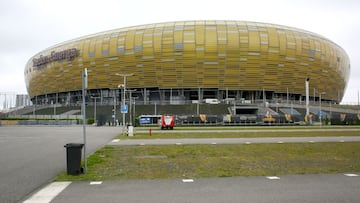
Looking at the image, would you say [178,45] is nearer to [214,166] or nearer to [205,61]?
[205,61]

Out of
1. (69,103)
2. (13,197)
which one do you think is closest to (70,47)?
(69,103)

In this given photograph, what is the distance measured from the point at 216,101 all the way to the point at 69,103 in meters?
43.0

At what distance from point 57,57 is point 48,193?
87357 millimetres

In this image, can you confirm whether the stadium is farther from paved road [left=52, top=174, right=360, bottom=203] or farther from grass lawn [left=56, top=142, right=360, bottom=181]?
paved road [left=52, top=174, right=360, bottom=203]

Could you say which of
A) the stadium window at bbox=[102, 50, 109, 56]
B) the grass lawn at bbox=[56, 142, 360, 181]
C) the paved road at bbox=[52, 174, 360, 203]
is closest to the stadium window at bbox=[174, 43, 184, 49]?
the stadium window at bbox=[102, 50, 109, 56]

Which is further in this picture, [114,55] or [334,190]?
[114,55]

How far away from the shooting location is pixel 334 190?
6586 millimetres

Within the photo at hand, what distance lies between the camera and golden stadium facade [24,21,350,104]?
72438 millimetres

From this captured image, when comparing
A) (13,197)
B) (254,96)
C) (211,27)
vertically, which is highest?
(211,27)

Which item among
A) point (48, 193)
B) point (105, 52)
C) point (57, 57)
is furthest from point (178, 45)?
point (48, 193)

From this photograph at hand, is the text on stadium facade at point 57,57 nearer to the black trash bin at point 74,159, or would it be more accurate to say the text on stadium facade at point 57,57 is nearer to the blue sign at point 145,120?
the blue sign at point 145,120

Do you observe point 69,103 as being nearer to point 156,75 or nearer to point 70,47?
point 70,47

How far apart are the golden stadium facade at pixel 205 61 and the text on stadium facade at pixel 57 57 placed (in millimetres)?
301

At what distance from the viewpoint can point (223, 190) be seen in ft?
21.9
